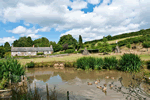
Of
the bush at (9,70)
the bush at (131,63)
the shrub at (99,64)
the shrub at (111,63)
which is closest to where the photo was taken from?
the bush at (9,70)

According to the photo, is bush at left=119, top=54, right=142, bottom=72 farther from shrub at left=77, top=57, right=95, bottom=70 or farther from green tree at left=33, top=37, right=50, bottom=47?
green tree at left=33, top=37, right=50, bottom=47

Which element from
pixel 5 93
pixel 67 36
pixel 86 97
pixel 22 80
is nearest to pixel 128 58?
pixel 86 97

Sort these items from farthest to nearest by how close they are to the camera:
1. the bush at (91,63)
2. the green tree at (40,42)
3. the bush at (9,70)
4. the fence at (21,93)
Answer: the green tree at (40,42) → the bush at (91,63) → the bush at (9,70) → the fence at (21,93)

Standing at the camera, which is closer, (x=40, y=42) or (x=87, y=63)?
(x=87, y=63)

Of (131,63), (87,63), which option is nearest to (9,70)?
(87,63)

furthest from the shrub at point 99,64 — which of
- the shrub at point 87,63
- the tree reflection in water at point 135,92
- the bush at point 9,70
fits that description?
the bush at point 9,70

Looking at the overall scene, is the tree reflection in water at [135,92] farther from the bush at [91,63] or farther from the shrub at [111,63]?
the bush at [91,63]

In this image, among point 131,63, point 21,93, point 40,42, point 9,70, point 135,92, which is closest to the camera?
point 135,92

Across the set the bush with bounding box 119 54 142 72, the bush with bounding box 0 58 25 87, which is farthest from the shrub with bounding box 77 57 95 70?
the bush with bounding box 0 58 25 87

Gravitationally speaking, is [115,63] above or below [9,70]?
below

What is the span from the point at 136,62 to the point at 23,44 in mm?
74225

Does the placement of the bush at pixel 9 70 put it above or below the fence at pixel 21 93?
above

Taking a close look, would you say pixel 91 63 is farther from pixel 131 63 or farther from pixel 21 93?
pixel 21 93

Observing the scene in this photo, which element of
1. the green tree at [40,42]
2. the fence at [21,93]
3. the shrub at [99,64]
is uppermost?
the green tree at [40,42]
